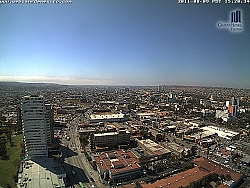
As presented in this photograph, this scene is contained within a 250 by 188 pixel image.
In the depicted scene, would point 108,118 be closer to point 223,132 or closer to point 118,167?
point 223,132

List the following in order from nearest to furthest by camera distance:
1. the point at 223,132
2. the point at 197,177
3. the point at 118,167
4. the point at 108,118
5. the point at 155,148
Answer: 1. the point at 197,177
2. the point at 118,167
3. the point at 155,148
4. the point at 223,132
5. the point at 108,118

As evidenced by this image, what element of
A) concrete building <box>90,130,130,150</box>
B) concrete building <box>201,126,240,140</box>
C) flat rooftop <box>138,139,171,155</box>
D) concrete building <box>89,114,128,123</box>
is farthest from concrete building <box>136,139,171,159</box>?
concrete building <box>89,114,128,123</box>

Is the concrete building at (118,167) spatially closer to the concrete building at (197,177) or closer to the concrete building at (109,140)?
the concrete building at (197,177)

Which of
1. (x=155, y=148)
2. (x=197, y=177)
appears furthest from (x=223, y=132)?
(x=197, y=177)

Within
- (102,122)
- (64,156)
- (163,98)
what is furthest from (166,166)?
(163,98)

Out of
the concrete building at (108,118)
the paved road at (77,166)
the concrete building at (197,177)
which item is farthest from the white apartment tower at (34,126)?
the concrete building at (108,118)
